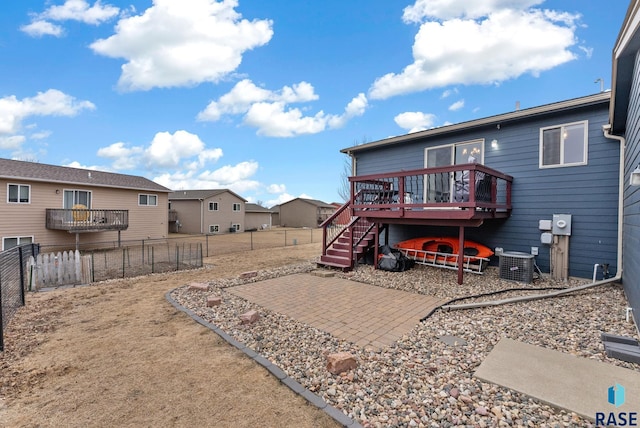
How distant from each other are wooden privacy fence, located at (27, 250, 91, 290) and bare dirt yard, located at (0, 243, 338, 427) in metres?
1.96

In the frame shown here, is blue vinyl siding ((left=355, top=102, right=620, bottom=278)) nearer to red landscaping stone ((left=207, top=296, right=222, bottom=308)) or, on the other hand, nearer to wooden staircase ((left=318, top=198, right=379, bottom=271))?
wooden staircase ((left=318, top=198, right=379, bottom=271))

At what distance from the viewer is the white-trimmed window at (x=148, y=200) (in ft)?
55.7

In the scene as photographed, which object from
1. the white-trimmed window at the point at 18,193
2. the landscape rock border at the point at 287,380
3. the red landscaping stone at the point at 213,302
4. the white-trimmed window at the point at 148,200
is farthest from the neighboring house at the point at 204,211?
the landscape rock border at the point at 287,380

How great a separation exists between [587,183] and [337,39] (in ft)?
35.4

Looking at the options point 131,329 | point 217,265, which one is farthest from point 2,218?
point 131,329

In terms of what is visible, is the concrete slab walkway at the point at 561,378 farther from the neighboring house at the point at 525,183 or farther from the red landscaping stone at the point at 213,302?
the red landscaping stone at the point at 213,302

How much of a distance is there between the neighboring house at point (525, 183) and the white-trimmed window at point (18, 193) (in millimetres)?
14771

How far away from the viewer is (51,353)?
127 inches

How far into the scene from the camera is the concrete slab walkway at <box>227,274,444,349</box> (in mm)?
3744

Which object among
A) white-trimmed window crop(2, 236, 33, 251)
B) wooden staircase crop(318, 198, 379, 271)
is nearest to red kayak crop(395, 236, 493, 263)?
wooden staircase crop(318, 198, 379, 271)

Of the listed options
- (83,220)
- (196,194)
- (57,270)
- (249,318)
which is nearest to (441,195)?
(249,318)

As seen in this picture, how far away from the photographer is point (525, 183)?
6.82m

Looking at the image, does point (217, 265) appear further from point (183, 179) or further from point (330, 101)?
point (183, 179)

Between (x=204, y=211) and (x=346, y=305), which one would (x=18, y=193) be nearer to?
(x=204, y=211)
